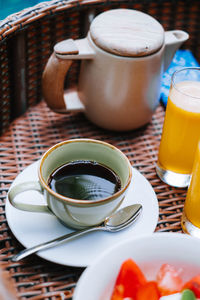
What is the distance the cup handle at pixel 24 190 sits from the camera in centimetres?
65

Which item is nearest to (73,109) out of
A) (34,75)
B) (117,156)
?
(34,75)

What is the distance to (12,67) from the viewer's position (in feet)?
3.08

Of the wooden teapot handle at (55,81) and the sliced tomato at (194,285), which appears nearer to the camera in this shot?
the sliced tomato at (194,285)

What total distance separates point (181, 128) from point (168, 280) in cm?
29

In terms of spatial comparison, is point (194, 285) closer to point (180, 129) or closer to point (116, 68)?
point (180, 129)

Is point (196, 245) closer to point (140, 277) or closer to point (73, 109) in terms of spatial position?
point (140, 277)

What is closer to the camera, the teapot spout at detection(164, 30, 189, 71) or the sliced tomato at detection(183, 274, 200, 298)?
the sliced tomato at detection(183, 274, 200, 298)

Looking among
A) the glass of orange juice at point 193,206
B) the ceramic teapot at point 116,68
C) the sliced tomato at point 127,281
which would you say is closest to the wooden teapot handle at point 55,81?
the ceramic teapot at point 116,68

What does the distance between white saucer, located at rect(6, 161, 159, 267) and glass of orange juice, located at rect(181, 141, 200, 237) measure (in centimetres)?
6

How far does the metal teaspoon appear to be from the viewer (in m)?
0.64

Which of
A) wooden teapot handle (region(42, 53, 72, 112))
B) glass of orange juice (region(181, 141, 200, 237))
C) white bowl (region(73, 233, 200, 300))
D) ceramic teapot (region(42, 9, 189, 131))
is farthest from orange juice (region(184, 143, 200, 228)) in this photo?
wooden teapot handle (region(42, 53, 72, 112))

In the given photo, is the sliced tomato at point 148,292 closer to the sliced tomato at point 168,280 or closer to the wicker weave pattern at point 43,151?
the sliced tomato at point 168,280

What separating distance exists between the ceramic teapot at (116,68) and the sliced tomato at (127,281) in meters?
0.39

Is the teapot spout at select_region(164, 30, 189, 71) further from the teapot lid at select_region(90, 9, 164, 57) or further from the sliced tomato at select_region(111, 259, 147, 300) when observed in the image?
the sliced tomato at select_region(111, 259, 147, 300)
